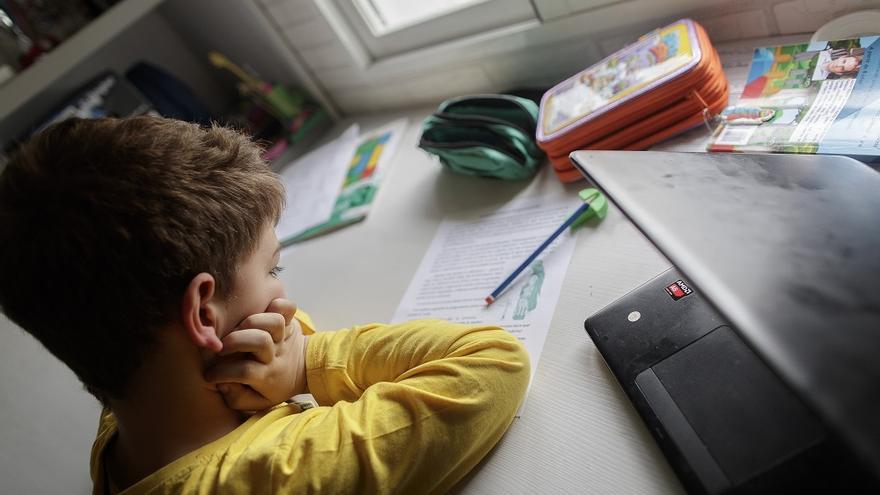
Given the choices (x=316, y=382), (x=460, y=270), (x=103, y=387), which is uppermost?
(x=103, y=387)

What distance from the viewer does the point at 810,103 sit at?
2.30ft

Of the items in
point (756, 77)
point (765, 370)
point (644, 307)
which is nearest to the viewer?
point (765, 370)


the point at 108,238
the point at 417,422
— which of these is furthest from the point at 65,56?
the point at 417,422

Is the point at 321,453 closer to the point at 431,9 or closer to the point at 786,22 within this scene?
the point at 786,22

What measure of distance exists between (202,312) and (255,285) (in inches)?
2.9

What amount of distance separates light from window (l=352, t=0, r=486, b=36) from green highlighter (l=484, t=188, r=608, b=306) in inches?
27.4

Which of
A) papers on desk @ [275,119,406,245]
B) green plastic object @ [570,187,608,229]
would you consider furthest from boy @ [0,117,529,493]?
papers on desk @ [275,119,406,245]

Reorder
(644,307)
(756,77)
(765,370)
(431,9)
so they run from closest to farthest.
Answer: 1. (765,370)
2. (644,307)
3. (756,77)
4. (431,9)

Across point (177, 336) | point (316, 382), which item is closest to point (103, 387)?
point (177, 336)

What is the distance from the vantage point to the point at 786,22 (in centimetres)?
84

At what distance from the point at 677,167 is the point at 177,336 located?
53cm

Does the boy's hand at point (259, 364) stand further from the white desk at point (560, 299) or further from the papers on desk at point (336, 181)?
the papers on desk at point (336, 181)

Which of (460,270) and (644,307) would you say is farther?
(460,270)

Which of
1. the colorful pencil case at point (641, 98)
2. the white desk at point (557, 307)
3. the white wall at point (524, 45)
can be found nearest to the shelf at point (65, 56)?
the white wall at point (524, 45)
